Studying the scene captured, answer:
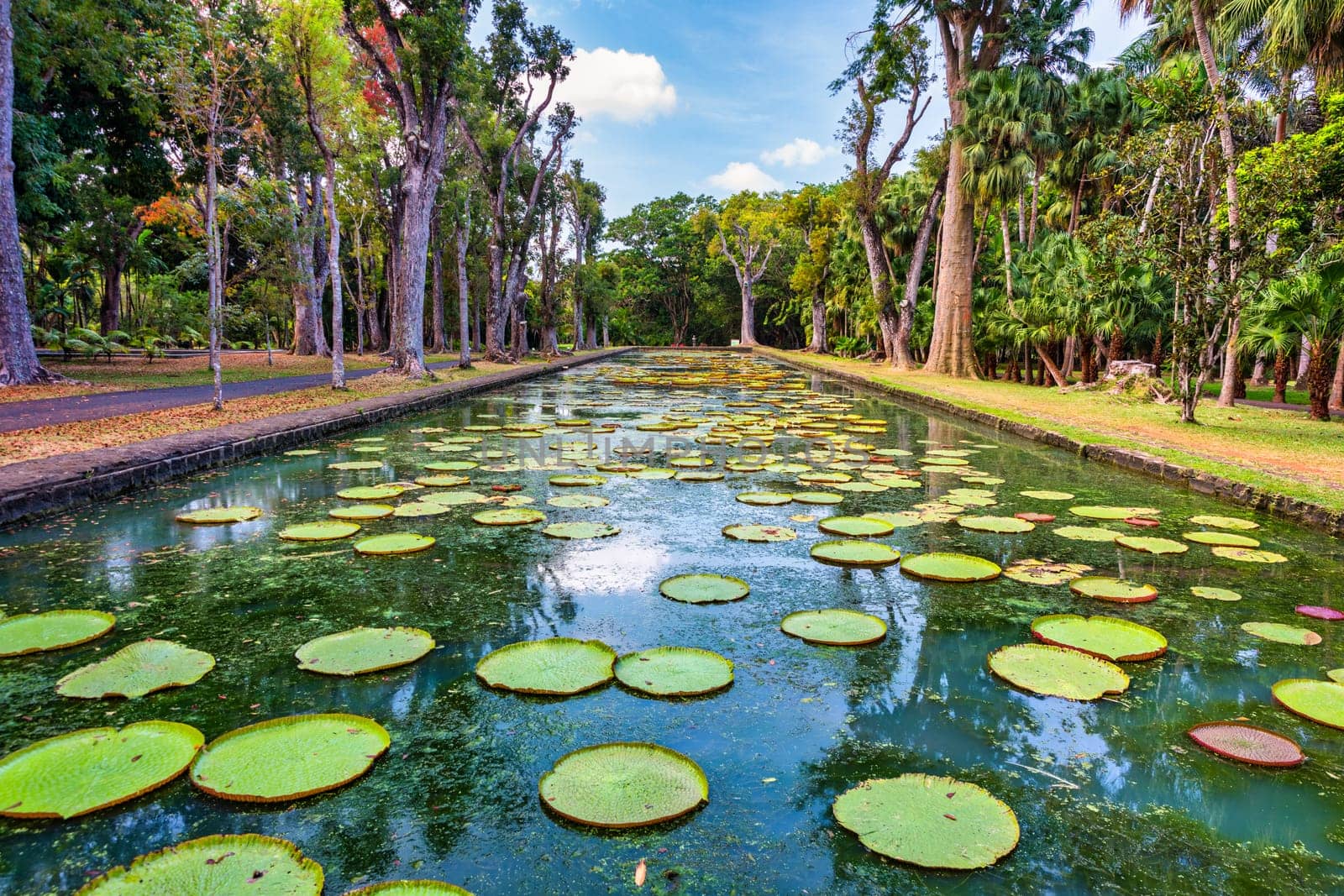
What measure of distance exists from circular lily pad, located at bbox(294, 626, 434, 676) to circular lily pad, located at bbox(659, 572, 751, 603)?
976 millimetres

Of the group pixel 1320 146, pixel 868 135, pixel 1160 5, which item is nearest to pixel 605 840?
pixel 1320 146

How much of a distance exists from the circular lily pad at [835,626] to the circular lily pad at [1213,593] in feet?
4.78

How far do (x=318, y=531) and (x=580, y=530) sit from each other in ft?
4.51

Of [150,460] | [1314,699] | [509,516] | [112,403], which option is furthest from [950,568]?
[112,403]

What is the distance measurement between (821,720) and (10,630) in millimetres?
2740

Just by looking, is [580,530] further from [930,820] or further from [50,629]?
[930,820]

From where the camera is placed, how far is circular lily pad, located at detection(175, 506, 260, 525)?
12.7 ft

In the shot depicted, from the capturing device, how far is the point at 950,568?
125 inches

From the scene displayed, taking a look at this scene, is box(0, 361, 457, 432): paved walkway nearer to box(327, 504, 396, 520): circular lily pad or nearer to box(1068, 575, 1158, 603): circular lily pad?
box(327, 504, 396, 520): circular lily pad

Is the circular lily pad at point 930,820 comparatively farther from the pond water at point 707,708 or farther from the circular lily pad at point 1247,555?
the circular lily pad at point 1247,555

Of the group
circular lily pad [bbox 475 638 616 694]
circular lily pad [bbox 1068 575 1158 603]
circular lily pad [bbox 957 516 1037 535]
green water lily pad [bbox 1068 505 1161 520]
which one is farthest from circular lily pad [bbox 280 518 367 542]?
green water lily pad [bbox 1068 505 1161 520]

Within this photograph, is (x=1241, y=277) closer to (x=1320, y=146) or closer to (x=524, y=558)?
(x=1320, y=146)

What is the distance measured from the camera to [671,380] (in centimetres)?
1608

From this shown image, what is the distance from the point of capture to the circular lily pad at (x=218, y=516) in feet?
12.7
